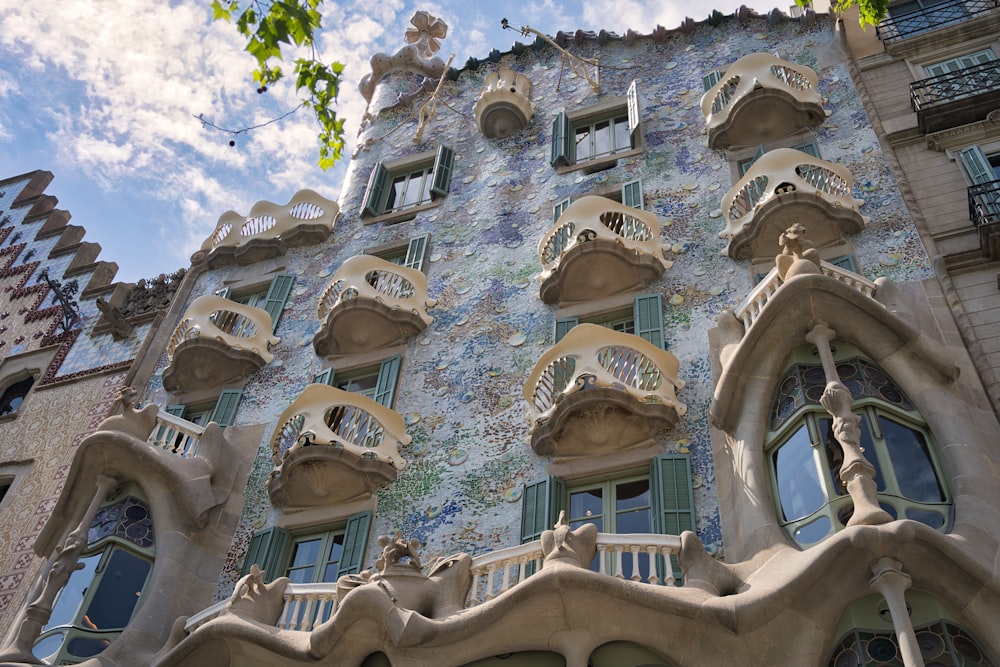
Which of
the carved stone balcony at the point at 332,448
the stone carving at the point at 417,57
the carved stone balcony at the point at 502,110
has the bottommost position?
the carved stone balcony at the point at 332,448

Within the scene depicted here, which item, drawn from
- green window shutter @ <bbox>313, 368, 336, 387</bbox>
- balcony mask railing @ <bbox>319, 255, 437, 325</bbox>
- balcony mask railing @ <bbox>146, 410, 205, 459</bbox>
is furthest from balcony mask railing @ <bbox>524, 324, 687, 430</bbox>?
balcony mask railing @ <bbox>146, 410, 205, 459</bbox>

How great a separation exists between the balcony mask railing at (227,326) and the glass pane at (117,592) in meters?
4.32

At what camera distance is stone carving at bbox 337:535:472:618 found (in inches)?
388

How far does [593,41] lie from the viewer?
2131 centimetres

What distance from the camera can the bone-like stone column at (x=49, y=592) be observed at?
451 inches

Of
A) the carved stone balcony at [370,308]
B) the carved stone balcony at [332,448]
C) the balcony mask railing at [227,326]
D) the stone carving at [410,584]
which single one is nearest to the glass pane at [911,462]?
the stone carving at [410,584]

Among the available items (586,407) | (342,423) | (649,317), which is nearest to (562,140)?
(649,317)

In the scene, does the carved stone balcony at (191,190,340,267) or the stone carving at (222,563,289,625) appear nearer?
the stone carving at (222,563,289,625)

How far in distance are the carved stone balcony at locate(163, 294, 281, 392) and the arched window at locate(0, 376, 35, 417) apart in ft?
14.5

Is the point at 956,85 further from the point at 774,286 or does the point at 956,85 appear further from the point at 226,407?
the point at 226,407

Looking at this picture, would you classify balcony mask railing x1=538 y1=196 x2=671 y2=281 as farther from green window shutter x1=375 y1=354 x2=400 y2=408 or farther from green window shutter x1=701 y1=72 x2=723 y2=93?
green window shutter x1=701 y1=72 x2=723 y2=93

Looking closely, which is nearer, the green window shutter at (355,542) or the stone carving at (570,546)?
the stone carving at (570,546)

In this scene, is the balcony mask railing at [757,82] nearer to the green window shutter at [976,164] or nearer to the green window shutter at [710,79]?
the green window shutter at [710,79]

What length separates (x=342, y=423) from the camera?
13.7 meters
